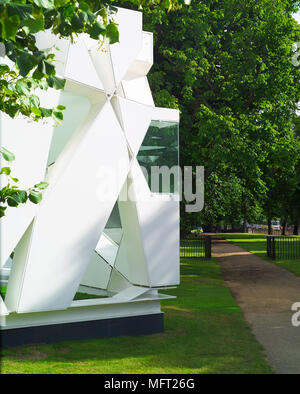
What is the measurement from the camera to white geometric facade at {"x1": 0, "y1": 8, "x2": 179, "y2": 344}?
26.5 ft

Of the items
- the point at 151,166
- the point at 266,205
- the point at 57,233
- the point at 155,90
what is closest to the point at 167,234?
the point at 151,166

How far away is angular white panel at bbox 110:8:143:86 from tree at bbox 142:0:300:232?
27.5 feet

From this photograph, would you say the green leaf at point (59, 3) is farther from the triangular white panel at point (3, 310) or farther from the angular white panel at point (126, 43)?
the triangular white panel at point (3, 310)

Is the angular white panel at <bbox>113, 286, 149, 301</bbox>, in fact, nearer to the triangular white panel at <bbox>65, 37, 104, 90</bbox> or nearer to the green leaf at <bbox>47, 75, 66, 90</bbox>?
the triangular white panel at <bbox>65, 37, 104, 90</bbox>

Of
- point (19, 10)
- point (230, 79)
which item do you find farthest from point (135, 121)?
point (230, 79)

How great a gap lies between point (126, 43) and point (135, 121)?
1395 millimetres

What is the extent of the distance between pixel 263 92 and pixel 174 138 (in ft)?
34.6

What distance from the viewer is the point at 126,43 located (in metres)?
9.14

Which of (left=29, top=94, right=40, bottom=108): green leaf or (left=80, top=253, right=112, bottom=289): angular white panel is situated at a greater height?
(left=29, top=94, right=40, bottom=108): green leaf

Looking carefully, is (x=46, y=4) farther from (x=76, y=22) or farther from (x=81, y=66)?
(x=81, y=66)

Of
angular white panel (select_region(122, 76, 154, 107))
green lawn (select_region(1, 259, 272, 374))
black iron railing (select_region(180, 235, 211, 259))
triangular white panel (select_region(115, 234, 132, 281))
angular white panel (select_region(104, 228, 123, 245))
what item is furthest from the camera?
black iron railing (select_region(180, 235, 211, 259))

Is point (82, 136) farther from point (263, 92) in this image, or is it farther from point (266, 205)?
point (266, 205)

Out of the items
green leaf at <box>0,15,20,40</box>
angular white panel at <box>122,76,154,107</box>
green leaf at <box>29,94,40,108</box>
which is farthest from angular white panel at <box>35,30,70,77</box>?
green leaf at <box>0,15,20,40</box>
